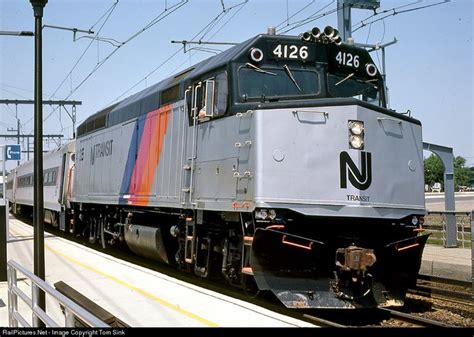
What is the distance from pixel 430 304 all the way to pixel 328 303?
9.50ft

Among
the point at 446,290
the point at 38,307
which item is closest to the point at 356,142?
the point at 446,290

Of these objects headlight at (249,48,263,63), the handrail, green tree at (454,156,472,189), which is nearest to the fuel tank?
headlight at (249,48,263,63)

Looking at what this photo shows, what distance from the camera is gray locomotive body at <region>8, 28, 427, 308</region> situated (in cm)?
765

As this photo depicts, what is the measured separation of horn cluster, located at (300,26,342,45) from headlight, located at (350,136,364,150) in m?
1.82

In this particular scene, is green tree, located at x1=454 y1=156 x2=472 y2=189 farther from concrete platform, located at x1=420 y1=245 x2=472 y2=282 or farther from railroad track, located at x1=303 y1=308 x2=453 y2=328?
railroad track, located at x1=303 y1=308 x2=453 y2=328

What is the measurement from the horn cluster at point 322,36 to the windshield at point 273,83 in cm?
54

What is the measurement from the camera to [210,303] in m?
7.70

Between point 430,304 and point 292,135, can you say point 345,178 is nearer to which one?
Result: point 292,135

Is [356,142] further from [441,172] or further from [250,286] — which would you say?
[441,172]

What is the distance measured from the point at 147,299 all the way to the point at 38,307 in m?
2.79

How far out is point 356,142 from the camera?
791 centimetres

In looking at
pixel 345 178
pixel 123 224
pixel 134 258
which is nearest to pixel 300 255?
pixel 345 178

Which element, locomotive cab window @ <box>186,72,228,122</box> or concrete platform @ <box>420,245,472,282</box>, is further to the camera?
concrete platform @ <box>420,245,472,282</box>

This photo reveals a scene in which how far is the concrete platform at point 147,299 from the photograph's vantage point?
6742 mm
